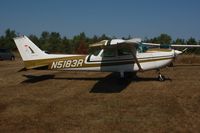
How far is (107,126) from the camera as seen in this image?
Answer: 714 cm

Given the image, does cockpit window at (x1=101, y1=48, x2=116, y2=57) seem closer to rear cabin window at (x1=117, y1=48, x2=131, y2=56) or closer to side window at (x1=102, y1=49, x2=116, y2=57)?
side window at (x1=102, y1=49, x2=116, y2=57)

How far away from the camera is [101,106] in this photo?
932 centimetres

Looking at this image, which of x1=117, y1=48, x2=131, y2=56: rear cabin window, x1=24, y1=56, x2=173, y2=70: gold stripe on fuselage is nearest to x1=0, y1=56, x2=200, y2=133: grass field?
x1=24, y1=56, x2=173, y2=70: gold stripe on fuselage

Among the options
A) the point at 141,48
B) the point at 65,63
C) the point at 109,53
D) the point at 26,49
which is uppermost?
the point at 26,49

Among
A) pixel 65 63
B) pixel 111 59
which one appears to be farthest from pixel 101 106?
pixel 65 63

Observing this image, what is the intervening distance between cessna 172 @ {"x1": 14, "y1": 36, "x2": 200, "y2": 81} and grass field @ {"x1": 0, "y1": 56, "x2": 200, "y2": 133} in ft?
2.60

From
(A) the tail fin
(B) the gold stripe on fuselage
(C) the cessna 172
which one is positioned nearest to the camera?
(C) the cessna 172

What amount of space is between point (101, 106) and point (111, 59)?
5.29 m

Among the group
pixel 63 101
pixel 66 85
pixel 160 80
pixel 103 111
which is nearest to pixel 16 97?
pixel 63 101

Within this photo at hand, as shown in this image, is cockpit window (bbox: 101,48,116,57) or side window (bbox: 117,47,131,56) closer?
side window (bbox: 117,47,131,56)

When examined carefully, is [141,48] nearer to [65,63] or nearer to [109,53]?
[109,53]

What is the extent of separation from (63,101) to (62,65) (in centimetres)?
529

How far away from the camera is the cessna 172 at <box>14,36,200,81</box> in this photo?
13.8m

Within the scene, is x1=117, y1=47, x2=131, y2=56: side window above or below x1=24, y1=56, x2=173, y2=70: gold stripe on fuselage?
above
